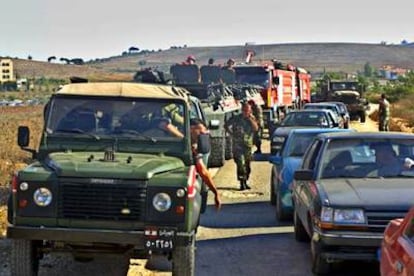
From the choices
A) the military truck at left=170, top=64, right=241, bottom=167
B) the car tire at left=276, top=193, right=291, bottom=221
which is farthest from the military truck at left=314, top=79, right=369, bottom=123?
the car tire at left=276, top=193, right=291, bottom=221

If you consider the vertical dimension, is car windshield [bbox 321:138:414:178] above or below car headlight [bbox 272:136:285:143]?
above

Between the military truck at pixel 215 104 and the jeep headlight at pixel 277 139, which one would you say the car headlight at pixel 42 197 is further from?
the jeep headlight at pixel 277 139

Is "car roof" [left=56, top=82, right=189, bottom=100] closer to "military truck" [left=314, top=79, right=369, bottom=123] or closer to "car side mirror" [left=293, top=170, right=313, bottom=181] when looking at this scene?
"car side mirror" [left=293, top=170, right=313, bottom=181]

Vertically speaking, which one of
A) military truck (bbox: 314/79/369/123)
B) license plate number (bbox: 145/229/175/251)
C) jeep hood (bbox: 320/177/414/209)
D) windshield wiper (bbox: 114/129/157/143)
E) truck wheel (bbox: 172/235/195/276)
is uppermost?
windshield wiper (bbox: 114/129/157/143)

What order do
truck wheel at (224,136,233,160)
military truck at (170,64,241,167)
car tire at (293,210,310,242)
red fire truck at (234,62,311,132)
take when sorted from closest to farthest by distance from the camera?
car tire at (293,210,310,242), military truck at (170,64,241,167), truck wheel at (224,136,233,160), red fire truck at (234,62,311,132)

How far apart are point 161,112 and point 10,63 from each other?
55.8m

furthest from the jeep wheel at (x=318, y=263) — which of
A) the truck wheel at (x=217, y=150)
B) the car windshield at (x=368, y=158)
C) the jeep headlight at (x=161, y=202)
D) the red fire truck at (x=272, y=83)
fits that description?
the red fire truck at (x=272, y=83)

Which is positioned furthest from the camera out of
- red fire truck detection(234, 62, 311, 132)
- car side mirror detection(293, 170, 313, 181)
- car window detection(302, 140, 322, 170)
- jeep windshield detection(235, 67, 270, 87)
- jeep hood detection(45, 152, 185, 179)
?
jeep windshield detection(235, 67, 270, 87)

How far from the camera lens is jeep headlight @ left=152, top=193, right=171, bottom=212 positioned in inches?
292

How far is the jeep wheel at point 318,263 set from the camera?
8188 millimetres

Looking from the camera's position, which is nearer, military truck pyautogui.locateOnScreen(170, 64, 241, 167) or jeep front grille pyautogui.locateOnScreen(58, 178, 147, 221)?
jeep front grille pyautogui.locateOnScreen(58, 178, 147, 221)

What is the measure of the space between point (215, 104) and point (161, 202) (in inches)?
457

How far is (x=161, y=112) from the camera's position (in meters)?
8.84

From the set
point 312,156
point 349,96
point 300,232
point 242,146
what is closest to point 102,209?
point 312,156
